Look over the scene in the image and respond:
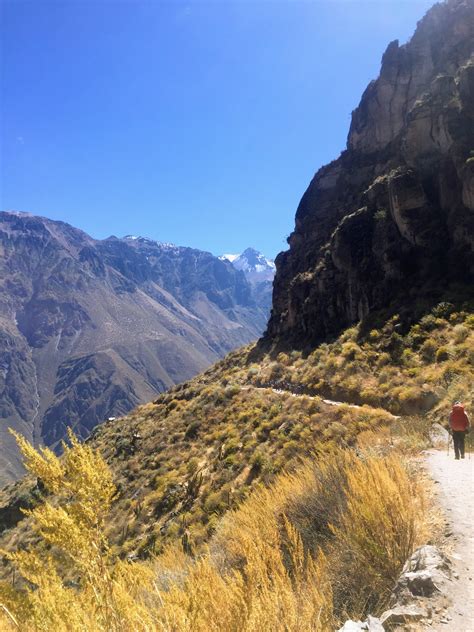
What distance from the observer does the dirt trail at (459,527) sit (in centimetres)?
340

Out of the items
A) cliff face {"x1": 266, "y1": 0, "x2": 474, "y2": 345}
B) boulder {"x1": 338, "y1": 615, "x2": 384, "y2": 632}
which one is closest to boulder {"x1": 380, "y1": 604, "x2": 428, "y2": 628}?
boulder {"x1": 338, "y1": 615, "x2": 384, "y2": 632}

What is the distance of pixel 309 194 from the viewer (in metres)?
57.3

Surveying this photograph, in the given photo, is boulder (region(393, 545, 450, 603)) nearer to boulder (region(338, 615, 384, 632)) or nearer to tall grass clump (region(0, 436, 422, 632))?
tall grass clump (region(0, 436, 422, 632))

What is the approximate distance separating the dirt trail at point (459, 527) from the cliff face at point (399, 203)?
64.9ft

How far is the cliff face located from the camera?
2702 cm

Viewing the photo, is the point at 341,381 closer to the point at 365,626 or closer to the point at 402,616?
the point at 402,616

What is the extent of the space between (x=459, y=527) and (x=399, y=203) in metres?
28.4

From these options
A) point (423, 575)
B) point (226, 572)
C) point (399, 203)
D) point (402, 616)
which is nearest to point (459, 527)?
point (423, 575)

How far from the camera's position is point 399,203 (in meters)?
29.2

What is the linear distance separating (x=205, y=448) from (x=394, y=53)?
178 feet

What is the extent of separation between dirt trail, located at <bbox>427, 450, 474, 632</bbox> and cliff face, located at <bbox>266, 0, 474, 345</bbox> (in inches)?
779

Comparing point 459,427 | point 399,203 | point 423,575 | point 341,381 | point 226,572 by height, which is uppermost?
point 399,203

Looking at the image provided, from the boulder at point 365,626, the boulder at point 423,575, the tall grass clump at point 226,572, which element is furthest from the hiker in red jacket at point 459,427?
the boulder at point 365,626

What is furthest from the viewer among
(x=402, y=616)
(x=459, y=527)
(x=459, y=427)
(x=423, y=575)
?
(x=459, y=427)
